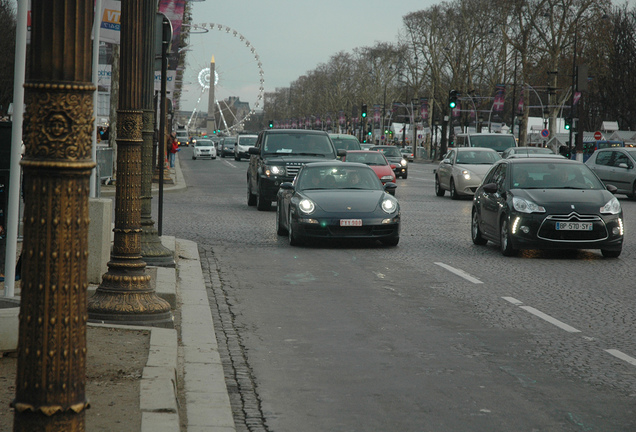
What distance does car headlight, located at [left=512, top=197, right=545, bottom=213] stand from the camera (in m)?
13.9

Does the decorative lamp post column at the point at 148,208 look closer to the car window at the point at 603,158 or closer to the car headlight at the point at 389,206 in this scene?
the car headlight at the point at 389,206

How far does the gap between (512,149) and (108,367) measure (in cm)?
2946

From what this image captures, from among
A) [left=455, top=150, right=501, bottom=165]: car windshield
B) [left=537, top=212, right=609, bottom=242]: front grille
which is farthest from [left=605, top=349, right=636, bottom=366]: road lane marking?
[left=455, top=150, right=501, bottom=165]: car windshield

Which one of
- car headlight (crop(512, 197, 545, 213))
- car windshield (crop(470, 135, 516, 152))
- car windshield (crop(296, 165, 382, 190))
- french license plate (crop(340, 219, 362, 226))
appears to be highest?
car windshield (crop(470, 135, 516, 152))

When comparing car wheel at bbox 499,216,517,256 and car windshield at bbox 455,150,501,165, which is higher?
car windshield at bbox 455,150,501,165

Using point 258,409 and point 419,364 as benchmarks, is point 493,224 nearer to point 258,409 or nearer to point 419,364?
point 419,364

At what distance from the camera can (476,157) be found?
97.8 ft

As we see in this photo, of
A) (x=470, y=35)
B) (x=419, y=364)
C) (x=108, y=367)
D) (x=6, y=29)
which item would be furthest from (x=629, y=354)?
(x=470, y=35)

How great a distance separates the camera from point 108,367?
592 cm

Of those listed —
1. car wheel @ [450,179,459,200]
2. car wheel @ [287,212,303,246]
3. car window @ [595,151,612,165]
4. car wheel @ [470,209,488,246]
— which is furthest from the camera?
car window @ [595,151,612,165]

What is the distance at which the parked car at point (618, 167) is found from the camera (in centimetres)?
3005

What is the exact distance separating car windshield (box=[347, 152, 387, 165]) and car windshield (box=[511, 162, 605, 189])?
19682mm

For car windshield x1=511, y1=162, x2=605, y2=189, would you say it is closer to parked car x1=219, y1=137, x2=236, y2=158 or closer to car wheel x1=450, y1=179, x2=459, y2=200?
car wheel x1=450, y1=179, x2=459, y2=200

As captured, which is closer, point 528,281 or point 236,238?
point 528,281
